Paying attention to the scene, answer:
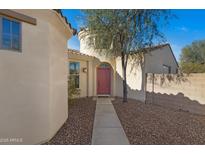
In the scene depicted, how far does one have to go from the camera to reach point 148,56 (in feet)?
38.8

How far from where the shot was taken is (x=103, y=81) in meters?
14.1

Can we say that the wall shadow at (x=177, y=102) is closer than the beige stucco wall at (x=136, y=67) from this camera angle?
Yes

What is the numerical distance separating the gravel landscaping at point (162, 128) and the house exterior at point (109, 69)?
4.13 m

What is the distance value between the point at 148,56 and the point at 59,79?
744 centimetres

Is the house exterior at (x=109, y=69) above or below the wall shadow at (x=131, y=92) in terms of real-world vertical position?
above

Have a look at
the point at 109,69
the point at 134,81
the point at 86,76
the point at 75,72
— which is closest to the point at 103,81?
the point at 109,69

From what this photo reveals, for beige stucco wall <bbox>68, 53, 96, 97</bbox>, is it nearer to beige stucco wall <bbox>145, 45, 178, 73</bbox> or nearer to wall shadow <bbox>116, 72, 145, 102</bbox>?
wall shadow <bbox>116, 72, 145, 102</bbox>

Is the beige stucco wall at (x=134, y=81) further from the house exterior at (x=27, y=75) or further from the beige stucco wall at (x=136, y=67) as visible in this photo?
the house exterior at (x=27, y=75)

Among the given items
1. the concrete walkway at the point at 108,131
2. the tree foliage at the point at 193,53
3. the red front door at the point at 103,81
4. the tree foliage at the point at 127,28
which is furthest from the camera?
the tree foliage at the point at 193,53

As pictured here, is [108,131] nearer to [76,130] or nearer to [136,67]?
[76,130]

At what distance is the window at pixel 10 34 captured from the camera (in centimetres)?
423

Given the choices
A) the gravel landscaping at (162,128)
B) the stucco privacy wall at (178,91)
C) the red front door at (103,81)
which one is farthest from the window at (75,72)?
the gravel landscaping at (162,128)
